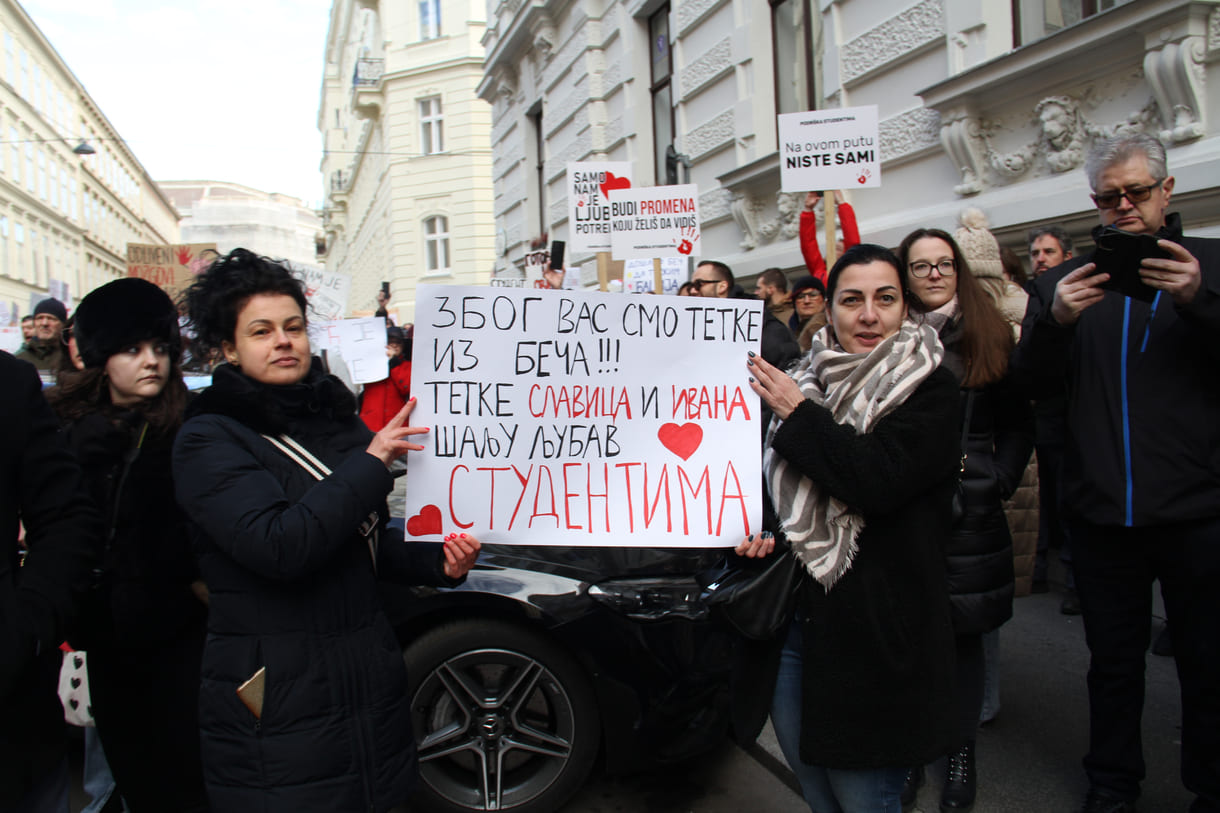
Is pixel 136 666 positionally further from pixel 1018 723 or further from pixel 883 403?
pixel 1018 723

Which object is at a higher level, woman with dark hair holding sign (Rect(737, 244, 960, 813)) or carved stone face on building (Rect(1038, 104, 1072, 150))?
carved stone face on building (Rect(1038, 104, 1072, 150))

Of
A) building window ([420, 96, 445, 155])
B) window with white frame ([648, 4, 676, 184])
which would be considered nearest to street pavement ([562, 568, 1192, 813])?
window with white frame ([648, 4, 676, 184])

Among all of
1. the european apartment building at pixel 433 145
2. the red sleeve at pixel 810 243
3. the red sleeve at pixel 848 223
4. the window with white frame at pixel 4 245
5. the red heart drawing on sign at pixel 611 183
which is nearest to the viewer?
the red sleeve at pixel 848 223

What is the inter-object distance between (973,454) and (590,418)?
1317 millimetres

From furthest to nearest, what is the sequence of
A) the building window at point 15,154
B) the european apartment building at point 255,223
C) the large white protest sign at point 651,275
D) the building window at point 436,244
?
the european apartment building at point 255,223 < the building window at point 15,154 < the building window at point 436,244 < the large white protest sign at point 651,275

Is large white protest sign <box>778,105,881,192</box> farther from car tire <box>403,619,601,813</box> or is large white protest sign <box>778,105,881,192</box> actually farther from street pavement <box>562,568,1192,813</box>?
car tire <box>403,619,601,813</box>

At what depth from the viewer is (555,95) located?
15750 mm

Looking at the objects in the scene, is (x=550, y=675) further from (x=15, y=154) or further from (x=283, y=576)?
(x=15, y=154)

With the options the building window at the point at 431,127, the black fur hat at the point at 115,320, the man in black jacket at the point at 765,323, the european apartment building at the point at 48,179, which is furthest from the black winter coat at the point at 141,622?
the european apartment building at the point at 48,179

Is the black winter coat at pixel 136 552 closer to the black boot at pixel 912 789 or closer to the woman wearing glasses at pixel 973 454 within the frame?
the woman wearing glasses at pixel 973 454

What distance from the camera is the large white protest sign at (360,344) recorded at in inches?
330

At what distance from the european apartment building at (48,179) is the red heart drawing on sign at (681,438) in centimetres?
3142

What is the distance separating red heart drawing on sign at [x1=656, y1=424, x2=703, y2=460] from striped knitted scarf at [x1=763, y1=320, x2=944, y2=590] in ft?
0.77

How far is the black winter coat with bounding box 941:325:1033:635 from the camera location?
8.62 ft
